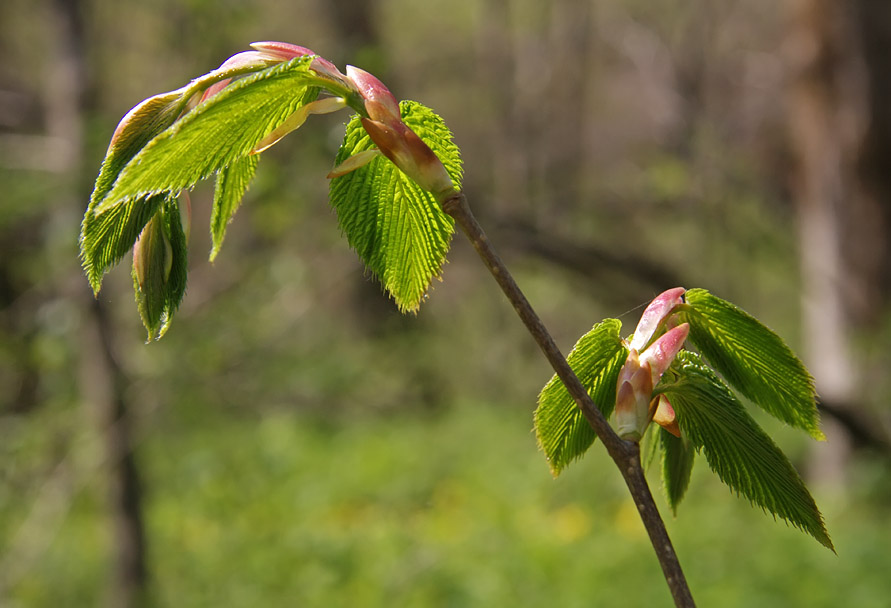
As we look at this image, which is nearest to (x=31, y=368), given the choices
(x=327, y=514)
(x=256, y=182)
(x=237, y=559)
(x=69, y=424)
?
(x=69, y=424)

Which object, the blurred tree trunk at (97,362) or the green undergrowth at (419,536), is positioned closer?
the blurred tree trunk at (97,362)

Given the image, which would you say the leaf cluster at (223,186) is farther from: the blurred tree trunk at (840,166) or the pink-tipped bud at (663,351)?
the blurred tree trunk at (840,166)

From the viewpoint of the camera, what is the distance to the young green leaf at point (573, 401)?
0.53 metres

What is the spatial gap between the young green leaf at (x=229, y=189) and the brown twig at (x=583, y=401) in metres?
0.17

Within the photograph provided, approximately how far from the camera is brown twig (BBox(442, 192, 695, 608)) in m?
0.40

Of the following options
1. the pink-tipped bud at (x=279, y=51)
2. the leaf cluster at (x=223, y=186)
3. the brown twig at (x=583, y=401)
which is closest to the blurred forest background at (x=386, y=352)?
the brown twig at (x=583, y=401)

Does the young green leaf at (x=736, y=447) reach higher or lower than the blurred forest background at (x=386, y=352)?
higher

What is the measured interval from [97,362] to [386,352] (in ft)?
4.45

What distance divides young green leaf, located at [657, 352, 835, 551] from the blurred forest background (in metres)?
0.06

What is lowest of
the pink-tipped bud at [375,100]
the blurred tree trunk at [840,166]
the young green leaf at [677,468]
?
the blurred tree trunk at [840,166]

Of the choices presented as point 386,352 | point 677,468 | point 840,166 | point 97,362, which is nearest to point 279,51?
point 677,468

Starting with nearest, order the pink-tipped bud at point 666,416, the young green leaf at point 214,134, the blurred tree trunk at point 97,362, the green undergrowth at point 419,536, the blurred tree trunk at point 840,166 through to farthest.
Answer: the young green leaf at point 214,134 < the pink-tipped bud at point 666,416 < the blurred tree trunk at point 97,362 < the green undergrowth at point 419,536 < the blurred tree trunk at point 840,166

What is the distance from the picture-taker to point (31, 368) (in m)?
3.54

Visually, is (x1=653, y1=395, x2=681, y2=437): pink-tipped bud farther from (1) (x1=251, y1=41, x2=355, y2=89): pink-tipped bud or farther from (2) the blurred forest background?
(1) (x1=251, y1=41, x2=355, y2=89): pink-tipped bud
